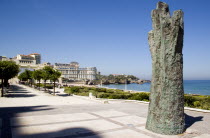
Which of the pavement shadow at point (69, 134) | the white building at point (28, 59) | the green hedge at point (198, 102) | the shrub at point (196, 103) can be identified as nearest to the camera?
the pavement shadow at point (69, 134)

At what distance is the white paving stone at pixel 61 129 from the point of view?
6773 mm

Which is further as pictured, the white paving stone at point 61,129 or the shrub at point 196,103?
the shrub at point 196,103

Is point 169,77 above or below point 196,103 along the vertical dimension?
above

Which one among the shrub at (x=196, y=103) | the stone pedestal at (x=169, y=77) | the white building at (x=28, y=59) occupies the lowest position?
the shrub at (x=196, y=103)

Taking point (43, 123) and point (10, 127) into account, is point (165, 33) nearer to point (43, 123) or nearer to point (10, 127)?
point (43, 123)

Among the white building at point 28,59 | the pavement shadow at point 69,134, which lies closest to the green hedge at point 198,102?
the pavement shadow at point 69,134

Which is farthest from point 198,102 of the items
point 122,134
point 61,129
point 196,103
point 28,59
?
point 28,59

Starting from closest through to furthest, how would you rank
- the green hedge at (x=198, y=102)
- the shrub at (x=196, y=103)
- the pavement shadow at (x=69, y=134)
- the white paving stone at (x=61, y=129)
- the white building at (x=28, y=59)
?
the pavement shadow at (x=69, y=134) → the white paving stone at (x=61, y=129) → the green hedge at (x=198, y=102) → the shrub at (x=196, y=103) → the white building at (x=28, y=59)

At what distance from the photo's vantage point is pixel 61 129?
7453mm

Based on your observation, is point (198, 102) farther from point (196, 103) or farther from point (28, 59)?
point (28, 59)

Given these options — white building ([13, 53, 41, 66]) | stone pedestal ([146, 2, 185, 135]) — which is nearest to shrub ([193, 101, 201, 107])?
stone pedestal ([146, 2, 185, 135])

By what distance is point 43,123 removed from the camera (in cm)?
841

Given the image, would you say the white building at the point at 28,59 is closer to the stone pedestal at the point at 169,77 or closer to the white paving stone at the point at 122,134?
the white paving stone at the point at 122,134

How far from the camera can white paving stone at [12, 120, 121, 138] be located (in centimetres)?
677
